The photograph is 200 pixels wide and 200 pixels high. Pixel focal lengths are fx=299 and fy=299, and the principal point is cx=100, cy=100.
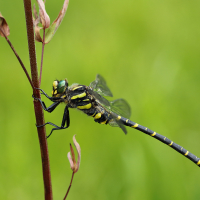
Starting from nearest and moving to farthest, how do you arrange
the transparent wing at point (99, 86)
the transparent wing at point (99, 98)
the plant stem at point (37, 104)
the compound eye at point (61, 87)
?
the plant stem at point (37, 104), the compound eye at point (61, 87), the transparent wing at point (99, 98), the transparent wing at point (99, 86)

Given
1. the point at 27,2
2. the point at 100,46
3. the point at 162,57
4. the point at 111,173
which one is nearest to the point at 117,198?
the point at 111,173

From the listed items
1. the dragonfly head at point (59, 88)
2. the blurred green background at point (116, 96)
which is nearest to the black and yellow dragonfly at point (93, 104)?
the dragonfly head at point (59, 88)

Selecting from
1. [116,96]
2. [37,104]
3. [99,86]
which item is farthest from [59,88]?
[116,96]

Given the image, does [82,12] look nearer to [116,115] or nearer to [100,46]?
[100,46]

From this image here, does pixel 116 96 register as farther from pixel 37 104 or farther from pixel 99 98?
pixel 37 104

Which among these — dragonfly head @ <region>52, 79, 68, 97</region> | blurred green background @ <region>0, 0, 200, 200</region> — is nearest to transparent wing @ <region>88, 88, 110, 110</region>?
dragonfly head @ <region>52, 79, 68, 97</region>

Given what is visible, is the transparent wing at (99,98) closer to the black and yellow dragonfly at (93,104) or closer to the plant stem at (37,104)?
the black and yellow dragonfly at (93,104)
